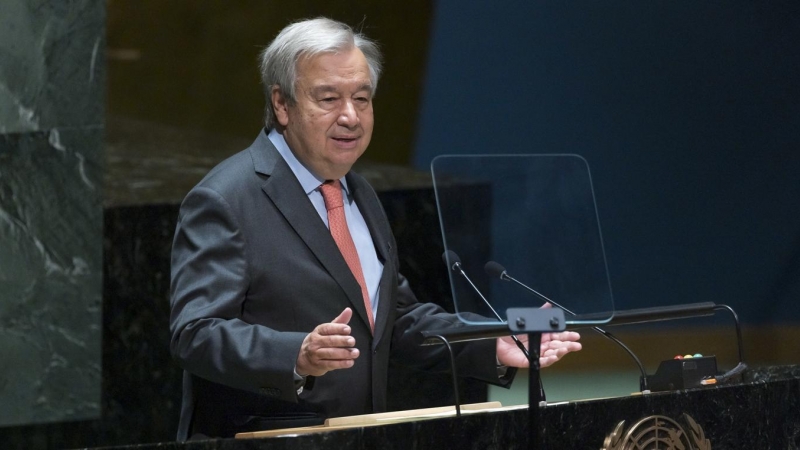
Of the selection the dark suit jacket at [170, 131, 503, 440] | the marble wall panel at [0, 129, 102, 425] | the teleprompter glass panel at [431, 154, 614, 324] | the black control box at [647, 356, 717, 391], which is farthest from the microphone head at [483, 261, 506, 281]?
the marble wall panel at [0, 129, 102, 425]

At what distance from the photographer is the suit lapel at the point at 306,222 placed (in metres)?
2.64

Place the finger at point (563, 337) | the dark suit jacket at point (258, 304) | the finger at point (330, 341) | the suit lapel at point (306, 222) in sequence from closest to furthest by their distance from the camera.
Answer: the finger at point (330, 341) → the dark suit jacket at point (258, 304) → the finger at point (563, 337) → the suit lapel at point (306, 222)

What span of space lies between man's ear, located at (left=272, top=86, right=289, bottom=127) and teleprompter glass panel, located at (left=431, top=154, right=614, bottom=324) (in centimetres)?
61

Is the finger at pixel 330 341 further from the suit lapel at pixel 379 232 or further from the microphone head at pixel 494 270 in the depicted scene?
the suit lapel at pixel 379 232

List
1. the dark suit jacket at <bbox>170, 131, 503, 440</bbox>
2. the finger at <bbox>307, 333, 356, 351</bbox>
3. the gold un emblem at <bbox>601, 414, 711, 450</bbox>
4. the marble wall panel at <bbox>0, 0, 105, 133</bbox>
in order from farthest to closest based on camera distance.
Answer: the marble wall panel at <bbox>0, 0, 105, 133</bbox> < the dark suit jacket at <bbox>170, 131, 503, 440</bbox> < the gold un emblem at <bbox>601, 414, 711, 450</bbox> < the finger at <bbox>307, 333, 356, 351</bbox>

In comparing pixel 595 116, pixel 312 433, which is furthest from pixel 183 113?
pixel 312 433

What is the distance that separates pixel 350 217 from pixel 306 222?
0.21 m

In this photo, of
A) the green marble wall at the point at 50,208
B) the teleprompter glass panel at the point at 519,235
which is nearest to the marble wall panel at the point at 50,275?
the green marble wall at the point at 50,208

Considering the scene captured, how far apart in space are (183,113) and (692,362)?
119 inches

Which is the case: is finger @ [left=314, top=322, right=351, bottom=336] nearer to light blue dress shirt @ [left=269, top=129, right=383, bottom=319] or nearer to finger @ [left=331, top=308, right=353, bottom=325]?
finger @ [left=331, top=308, right=353, bottom=325]

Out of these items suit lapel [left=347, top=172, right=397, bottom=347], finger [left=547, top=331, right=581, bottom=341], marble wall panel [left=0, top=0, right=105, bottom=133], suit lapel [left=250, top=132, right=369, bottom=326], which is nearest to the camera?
finger [left=547, top=331, right=581, bottom=341]

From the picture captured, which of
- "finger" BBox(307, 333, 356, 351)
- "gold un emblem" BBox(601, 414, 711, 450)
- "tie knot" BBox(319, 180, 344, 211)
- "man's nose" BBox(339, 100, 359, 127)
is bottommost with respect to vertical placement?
"gold un emblem" BBox(601, 414, 711, 450)

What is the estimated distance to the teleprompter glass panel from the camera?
2.21 m

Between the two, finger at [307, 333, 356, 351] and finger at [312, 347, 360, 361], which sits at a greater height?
finger at [307, 333, 356, 351]
